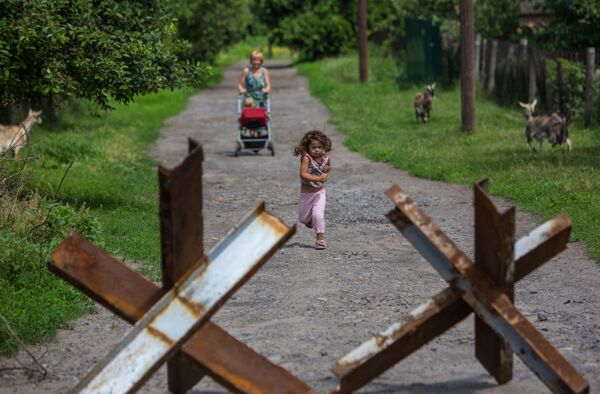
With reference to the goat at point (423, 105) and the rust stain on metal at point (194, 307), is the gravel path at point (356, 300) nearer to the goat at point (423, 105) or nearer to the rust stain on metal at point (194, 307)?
the rust stain on metal at point (194, 307)

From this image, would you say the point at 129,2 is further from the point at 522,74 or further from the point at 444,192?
the point at 522,74

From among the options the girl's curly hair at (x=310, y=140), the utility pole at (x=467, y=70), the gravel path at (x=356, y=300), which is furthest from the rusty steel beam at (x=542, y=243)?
the utility pole at (x=467, y=70)

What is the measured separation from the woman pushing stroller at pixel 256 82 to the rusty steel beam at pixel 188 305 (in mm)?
15532

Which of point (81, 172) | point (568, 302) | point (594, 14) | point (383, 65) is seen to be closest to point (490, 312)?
point (568, 302)

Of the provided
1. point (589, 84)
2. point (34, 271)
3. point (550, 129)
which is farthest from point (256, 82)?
point (34, 271)

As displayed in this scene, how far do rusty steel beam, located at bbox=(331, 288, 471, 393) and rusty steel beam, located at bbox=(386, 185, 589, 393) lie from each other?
4.5 inches

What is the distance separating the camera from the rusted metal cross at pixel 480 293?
5.52 meters

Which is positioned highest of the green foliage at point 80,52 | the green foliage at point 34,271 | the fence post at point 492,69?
the green foliage at point 80,52

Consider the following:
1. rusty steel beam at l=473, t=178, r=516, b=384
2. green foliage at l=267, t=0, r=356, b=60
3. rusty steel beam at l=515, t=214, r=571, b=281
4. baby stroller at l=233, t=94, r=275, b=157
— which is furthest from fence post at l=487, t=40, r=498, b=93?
rusty steel beam at l=473, t=178, r=516, b=384

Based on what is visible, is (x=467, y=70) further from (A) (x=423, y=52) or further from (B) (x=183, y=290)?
(B) (x=183, y=290)

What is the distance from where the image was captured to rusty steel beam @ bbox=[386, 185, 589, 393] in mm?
5484

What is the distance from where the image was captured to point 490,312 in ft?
18.3

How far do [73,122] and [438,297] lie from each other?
72.1 ft

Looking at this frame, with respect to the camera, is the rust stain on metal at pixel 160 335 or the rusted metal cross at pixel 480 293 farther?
the rusted metal cross at pixel 480 293
